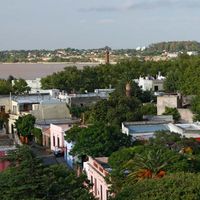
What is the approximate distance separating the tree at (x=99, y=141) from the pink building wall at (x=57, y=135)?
7.52 metres

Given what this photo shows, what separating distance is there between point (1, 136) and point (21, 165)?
29295mm

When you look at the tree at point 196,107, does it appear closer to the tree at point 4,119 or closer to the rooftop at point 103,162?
the rooftop at point 103,162

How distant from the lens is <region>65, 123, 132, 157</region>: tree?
1164 inches

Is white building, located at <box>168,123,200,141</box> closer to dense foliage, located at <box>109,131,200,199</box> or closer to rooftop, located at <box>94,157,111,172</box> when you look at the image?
dense foliage, located at <box>109,131,200,199</box>

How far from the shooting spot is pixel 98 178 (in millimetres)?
25875

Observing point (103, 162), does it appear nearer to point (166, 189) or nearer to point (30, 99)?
point (166, 189)

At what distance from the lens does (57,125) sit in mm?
39875

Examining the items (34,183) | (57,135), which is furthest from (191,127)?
(34,183)

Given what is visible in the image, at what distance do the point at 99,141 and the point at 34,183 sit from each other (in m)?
12.1

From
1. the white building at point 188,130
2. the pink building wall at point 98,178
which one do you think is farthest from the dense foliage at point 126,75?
the pink building wall at point 98,178

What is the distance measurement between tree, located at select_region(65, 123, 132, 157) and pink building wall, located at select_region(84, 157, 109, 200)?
5.41ft

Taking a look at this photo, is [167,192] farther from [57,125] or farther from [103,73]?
[103,73]

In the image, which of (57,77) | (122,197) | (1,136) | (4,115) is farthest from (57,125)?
(57,77)

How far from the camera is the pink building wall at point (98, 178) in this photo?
24688mm
